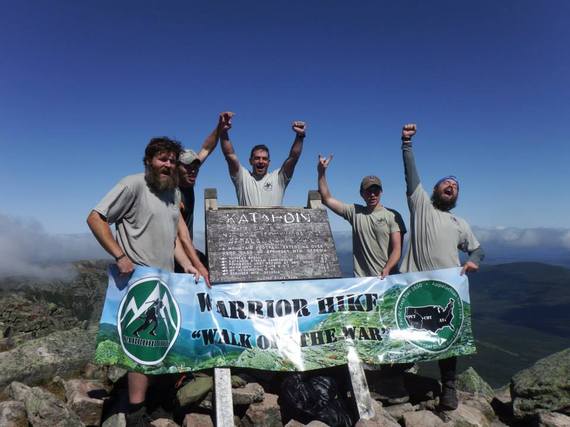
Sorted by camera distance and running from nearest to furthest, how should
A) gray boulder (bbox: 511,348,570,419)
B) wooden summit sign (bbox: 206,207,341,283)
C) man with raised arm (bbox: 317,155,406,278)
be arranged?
wooden summit sign (bbox: 206,207,341,283) → gray boulder (bbox: 511,348,570,419) → man with raised arm (bbox: 317,155,406,278)

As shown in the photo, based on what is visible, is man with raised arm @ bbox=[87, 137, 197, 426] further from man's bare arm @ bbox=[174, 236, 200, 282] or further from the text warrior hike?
the text warrior hike

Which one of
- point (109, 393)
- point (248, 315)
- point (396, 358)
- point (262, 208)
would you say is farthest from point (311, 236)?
point (109, 393)

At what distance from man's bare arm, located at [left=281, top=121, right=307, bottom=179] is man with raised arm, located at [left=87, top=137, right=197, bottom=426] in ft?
12.2

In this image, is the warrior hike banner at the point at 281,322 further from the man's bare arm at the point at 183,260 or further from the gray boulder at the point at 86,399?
the gray boulder at the point at 86,399

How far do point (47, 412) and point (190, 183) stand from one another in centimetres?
460

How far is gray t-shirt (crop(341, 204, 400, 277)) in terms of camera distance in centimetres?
873

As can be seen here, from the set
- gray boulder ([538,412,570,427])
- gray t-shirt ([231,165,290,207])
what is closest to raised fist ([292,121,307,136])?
gray t-shirt ([231,165,290,207])

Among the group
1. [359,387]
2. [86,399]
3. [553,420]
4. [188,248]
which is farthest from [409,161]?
[86,399]

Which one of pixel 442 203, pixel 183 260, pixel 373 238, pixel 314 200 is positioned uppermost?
pixel 314 200

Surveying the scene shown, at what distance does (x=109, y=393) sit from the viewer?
294 inches

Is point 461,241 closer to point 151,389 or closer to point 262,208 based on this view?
point 262,208

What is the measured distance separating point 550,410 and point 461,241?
3.85 metres

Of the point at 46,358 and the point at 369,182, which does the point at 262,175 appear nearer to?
the point at 369,182

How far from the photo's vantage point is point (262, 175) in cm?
1000
